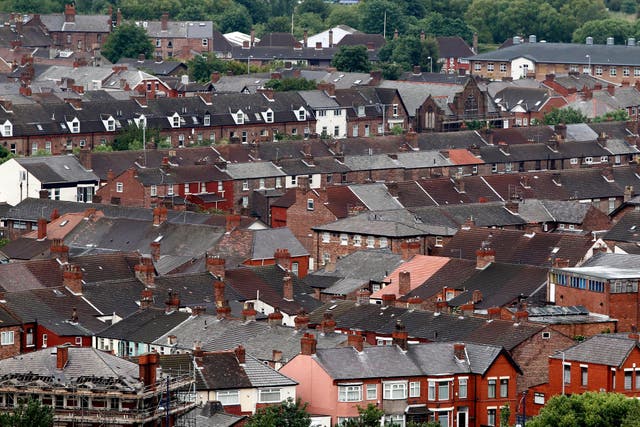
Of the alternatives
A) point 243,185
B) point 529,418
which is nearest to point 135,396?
point 529,418

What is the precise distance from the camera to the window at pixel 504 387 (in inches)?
3302

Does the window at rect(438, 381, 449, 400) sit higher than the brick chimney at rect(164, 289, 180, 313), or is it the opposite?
the brick chimney at rect(164, 289, 180, 313)

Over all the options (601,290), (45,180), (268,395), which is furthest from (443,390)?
(45,180)

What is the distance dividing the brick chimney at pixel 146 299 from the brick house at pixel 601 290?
55.5 ft

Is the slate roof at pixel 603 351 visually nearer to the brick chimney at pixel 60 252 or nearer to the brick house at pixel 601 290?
the brick house at pixel 601 290

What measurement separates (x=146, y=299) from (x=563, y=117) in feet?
302

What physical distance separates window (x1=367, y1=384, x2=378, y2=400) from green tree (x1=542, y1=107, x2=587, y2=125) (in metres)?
103

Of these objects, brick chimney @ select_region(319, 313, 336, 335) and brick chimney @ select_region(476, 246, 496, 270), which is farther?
brick chimney @ select_region(476, 246, 496, 270)

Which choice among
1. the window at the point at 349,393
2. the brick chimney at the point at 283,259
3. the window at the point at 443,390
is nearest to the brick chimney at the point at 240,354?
the window at the point at 349,393

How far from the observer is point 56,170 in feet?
470

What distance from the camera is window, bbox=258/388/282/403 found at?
79375mm

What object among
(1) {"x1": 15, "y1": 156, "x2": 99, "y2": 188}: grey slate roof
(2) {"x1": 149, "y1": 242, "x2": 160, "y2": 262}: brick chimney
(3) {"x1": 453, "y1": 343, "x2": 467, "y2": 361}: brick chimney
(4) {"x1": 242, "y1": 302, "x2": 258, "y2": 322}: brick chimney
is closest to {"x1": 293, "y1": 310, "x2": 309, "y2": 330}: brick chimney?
(4) {"x1": 242, "y1": 302, "x2": 258, "y2": 322}: brick chimney

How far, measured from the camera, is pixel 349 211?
126 metres

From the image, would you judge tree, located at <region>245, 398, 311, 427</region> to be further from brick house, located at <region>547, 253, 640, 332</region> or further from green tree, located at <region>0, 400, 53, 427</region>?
brick house, located at <region>547, 253, 640, 332</region>
